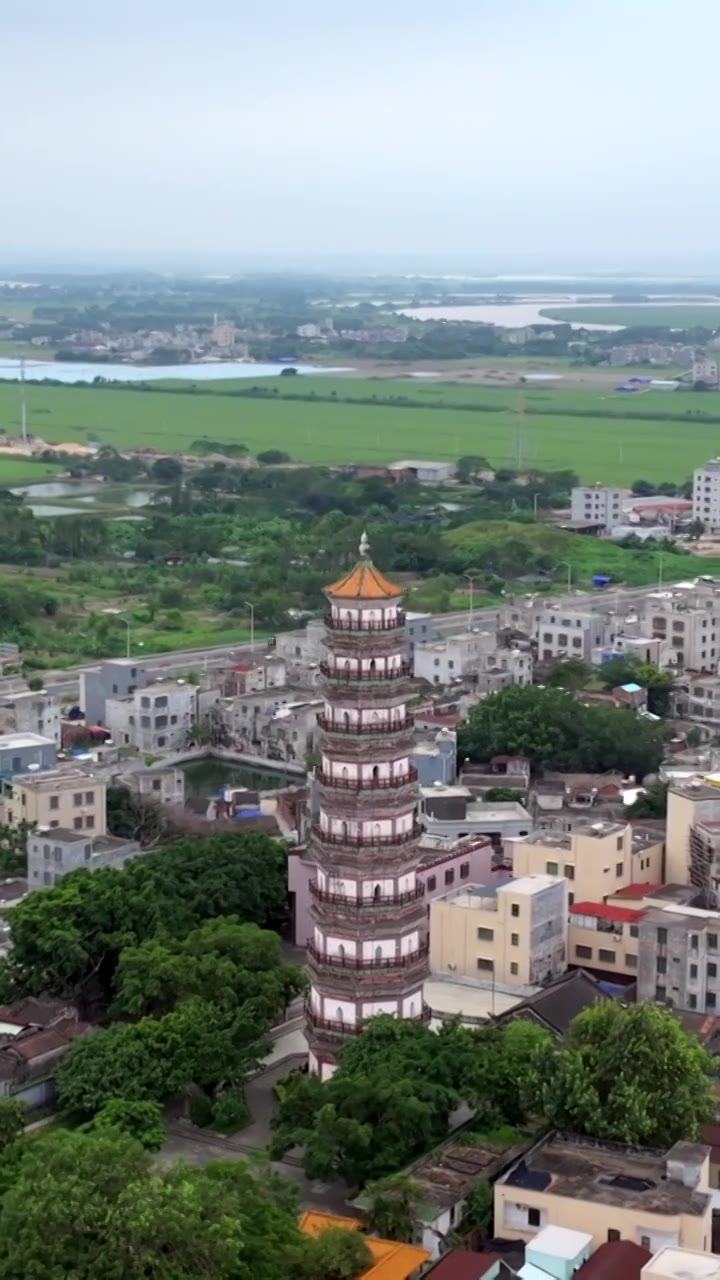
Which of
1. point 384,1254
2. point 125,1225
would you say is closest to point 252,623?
point 384,1254

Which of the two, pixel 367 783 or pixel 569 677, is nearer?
pixel 367 783

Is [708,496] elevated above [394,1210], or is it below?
below

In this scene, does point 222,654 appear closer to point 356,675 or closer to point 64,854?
point 64,854

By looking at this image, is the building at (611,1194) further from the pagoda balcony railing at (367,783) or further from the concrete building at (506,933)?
the concrete building at (506,933)

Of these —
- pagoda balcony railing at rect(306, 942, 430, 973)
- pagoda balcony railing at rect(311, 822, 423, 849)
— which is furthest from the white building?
pagoda balcony railing at rect(306, 942, 430, 973)

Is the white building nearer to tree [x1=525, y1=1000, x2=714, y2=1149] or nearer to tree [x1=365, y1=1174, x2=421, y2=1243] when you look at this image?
tree [x1=525, y1=1000, x2=714, y2=1149]

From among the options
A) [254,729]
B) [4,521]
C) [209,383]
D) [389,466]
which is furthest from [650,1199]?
[209,383]

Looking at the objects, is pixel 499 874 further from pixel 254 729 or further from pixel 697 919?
pixel 254 729
